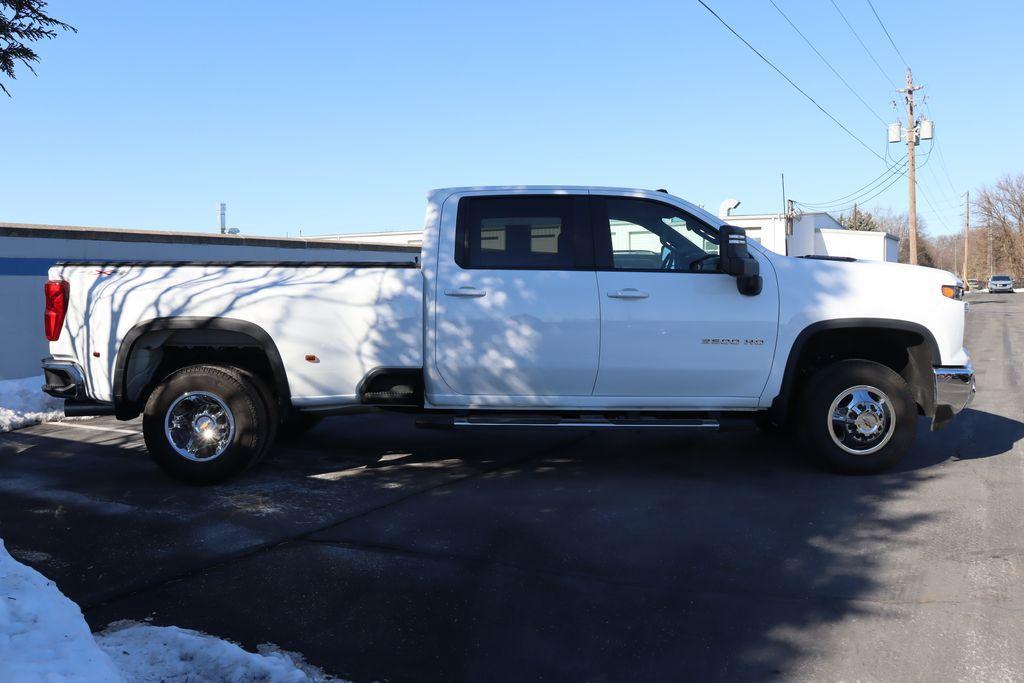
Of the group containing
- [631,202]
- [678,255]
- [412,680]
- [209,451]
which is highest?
[631,202]

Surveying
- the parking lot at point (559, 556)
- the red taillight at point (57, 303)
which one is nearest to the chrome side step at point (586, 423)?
the parking lot at point (559, 556)

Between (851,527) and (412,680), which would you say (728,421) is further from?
(412,680)

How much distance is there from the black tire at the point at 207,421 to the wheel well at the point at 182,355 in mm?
195

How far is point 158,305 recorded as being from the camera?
6.04 metres

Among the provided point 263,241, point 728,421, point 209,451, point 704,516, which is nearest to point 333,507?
point 209,451

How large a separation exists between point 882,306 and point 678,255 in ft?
4.97

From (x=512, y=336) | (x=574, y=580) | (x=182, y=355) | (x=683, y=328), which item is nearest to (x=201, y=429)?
(x=182, y=355)

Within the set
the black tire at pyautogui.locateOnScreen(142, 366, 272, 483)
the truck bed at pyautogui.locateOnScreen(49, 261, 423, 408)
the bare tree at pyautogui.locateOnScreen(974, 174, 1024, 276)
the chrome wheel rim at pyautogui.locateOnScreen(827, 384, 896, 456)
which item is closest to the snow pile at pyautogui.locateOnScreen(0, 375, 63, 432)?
the truck bed at pyautogui.locateOnScreen(49, 261, 423, 408)

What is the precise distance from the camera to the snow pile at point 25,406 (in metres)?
8.59

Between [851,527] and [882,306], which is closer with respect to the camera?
[851,527]

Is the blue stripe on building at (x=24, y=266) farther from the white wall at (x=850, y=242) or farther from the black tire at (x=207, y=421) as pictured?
the white wall at (x=850, y=242)

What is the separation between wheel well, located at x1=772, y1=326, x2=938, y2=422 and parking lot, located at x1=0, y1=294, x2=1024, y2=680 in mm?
633

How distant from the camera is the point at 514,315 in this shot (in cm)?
606

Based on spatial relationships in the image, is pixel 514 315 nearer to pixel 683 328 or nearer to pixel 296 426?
pixel 683 328
